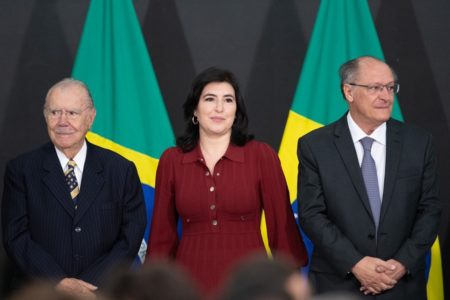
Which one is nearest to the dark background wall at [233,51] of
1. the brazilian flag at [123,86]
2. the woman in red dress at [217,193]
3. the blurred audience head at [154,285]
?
the brazilian flag at [123,86]

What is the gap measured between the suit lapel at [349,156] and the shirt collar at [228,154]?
442 mm

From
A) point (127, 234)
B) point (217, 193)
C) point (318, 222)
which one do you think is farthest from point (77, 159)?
point (318, 222)

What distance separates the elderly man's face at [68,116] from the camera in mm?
3408

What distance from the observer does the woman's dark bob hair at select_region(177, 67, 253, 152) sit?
3398mm

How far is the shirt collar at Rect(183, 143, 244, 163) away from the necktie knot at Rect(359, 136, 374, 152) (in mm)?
548

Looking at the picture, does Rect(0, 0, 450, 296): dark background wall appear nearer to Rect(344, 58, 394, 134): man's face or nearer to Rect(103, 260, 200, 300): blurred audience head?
Rect(344, 58, 394, 134): man's face

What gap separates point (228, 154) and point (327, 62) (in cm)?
130

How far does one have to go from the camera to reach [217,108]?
11.0 feet

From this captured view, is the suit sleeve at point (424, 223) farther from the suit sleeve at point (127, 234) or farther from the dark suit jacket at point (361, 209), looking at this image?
the suit sleeve at point (127, 234)

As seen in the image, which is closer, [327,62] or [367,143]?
[367,143]

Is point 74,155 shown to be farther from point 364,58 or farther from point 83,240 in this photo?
point 364,58

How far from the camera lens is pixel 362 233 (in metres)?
3.31

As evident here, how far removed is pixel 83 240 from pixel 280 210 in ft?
2.85

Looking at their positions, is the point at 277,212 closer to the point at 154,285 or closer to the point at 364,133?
the point at 364,133
